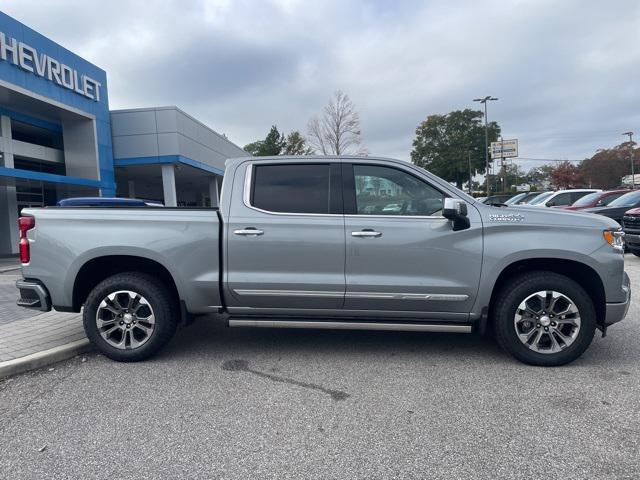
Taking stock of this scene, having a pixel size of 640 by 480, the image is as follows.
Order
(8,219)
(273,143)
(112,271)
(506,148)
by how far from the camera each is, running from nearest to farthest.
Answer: (112,271), (8,219), (506,148), (273,143)

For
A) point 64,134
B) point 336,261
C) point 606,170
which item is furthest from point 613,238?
point 606,170

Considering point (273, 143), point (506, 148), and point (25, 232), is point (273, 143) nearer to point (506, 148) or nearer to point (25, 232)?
point (506, 148)

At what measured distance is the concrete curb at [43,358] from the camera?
3.74 m

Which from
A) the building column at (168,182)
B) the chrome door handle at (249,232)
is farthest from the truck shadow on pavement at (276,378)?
the building column at (168,182)

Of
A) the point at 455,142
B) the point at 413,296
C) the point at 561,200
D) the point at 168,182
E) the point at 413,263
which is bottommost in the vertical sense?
the point at 413,296

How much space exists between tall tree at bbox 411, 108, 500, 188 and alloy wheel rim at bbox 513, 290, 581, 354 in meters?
65.2

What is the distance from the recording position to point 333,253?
378 centimetres

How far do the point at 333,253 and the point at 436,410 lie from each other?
5.11ft

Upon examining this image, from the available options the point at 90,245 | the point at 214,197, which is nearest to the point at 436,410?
the point at 90,245

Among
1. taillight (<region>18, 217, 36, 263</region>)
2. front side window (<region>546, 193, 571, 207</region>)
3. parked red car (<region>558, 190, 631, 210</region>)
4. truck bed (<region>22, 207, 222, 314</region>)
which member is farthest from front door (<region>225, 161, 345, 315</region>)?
front side window (<region>546, 193, 571, 207</region>)

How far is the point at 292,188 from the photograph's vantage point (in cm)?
402

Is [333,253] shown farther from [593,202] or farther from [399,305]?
[593,202]

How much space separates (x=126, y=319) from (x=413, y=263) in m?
2.79

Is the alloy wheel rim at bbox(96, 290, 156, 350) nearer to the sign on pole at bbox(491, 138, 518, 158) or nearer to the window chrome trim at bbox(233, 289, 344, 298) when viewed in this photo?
the window chrome trim at bbox(233, 289, 344, 298)
